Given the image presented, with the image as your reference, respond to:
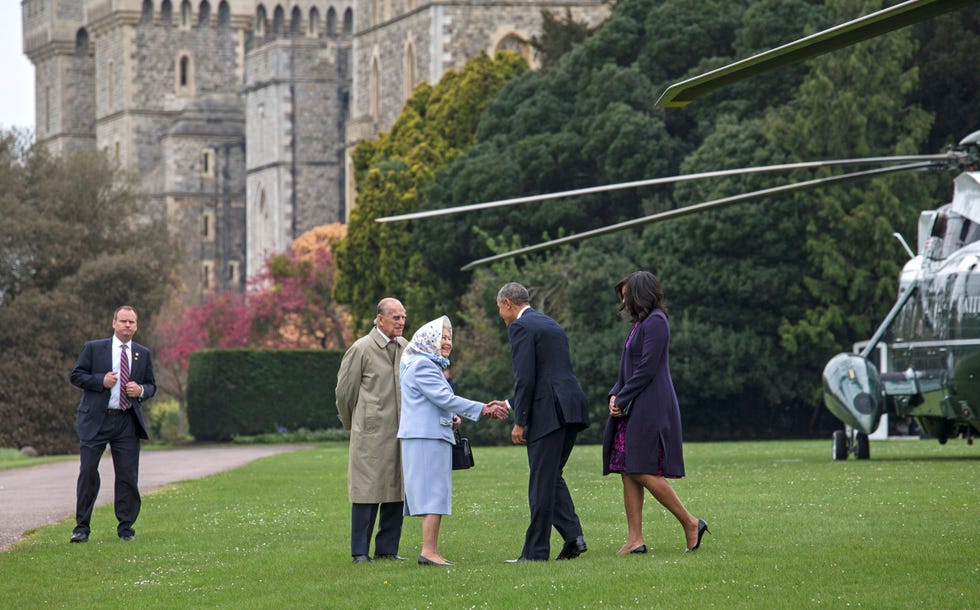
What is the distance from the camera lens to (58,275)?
1939 inches

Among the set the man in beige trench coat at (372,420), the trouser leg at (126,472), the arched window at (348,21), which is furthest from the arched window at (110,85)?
the man in beige trench coat at (372,420)

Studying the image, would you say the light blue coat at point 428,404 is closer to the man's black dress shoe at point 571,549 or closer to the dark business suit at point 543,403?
the dark business suit at point 543,403

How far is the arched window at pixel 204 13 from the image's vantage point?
99.8m

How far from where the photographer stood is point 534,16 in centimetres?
6384

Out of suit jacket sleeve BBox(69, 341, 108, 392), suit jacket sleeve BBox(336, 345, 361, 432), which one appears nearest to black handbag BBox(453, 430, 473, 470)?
suit jacket sleeve BBox(336, 345, 361, 432)

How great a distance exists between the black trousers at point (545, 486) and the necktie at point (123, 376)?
13.7 ft

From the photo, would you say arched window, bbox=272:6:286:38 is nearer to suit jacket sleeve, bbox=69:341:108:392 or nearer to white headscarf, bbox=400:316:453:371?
suit jacket sleeve, bbox=69:341:108:392

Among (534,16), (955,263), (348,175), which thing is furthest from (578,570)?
(348,175)

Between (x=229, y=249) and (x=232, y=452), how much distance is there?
58.5m

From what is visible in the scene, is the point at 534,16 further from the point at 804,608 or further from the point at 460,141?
the point at 804,608

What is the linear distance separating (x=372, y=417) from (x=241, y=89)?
87.4m

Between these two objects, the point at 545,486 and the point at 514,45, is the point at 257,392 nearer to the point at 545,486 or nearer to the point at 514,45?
the point at 514,45

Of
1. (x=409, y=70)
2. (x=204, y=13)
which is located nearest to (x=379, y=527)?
(x=409, y=70)

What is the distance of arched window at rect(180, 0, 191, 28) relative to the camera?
99.8 m
